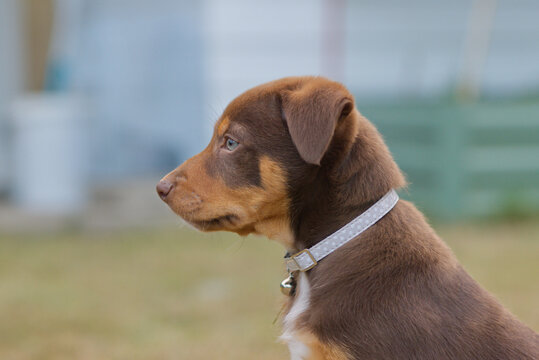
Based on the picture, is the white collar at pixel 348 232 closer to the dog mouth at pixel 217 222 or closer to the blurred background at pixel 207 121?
the dog mouth at pixel 217 222

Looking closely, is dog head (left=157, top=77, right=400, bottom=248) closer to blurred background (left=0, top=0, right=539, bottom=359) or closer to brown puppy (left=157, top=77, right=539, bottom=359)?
brown puppy (left=157, top=77, right=539, bottom=359)

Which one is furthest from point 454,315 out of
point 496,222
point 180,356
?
point 496,222

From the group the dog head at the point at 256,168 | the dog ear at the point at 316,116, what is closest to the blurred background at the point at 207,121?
the dog head at the point at 256,168

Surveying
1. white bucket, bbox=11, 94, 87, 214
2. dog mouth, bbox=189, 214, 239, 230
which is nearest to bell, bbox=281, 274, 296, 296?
dog mouth, bbox=189, 214, 239, 230

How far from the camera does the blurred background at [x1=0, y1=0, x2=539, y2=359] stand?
26.0 ft

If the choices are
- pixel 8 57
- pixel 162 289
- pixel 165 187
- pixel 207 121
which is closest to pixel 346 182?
pixel 165 187

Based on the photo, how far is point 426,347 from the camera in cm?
285

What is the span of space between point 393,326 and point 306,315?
39 centimetres

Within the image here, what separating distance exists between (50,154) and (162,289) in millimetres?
4128

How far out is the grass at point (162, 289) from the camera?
5391 mm

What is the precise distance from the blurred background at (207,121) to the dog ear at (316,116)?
3.86 m

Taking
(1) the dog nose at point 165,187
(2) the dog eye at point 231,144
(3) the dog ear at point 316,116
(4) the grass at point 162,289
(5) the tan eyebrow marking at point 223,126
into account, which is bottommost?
(4) the grass at point 162,289

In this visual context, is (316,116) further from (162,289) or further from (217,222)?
(162,289)

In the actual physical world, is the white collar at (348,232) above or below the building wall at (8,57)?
above
